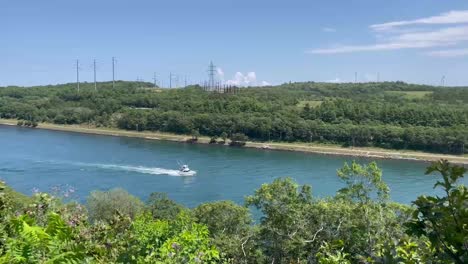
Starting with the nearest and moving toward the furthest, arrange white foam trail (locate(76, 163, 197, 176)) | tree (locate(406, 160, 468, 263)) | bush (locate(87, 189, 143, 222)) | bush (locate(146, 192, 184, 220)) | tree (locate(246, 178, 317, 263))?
tree (locate(406, 160, 468, 263))
tree (locate(246, 178, 317, 263))
bush (locate(146, 192, 184, 220))
bush (locate(87, 189, 143, 222))
white foam trail (locate(76, 163, 197, 176))

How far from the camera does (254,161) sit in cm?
2973

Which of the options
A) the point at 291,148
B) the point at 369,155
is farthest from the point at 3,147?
the point at 369,155

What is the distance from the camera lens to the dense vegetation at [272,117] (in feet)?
117

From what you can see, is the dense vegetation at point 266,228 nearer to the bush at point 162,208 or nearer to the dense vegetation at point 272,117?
the bush at point 162,208

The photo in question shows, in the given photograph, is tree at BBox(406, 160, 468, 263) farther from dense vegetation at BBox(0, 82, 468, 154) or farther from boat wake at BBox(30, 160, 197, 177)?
dense vegetation at BBox(0, 82, 468, 154)

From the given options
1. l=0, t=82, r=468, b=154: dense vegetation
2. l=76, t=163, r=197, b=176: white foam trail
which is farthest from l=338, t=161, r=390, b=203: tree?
l=0, t=82, r=468, b=154: dense vegetation

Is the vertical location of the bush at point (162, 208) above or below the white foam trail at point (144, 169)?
above

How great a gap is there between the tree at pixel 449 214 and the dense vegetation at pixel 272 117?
1385 inches

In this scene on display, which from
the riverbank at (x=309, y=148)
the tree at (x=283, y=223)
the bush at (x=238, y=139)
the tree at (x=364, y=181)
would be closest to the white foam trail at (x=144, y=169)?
the riverbank at (x=309, y=148)

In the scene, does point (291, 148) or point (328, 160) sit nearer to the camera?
point (328, 160)

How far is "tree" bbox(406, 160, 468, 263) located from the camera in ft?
3.95

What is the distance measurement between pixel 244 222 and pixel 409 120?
3237 cm

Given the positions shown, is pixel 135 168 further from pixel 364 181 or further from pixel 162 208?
pixel 364 181

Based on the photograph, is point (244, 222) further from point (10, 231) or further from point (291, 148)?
point (291, 148)
